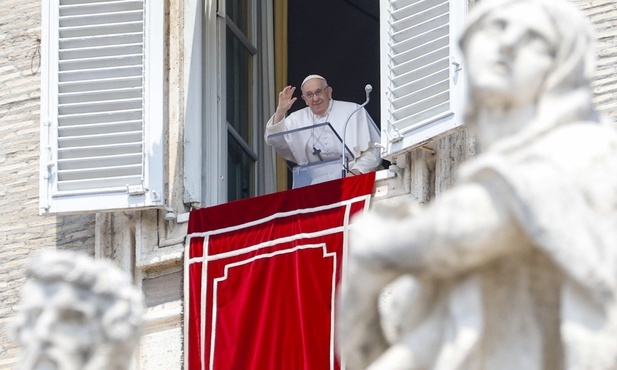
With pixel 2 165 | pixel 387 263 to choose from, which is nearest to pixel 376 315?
pixel 387 263

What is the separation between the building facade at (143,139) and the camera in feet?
43.0

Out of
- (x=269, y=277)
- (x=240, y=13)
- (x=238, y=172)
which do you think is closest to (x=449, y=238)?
(x=269, y=277)

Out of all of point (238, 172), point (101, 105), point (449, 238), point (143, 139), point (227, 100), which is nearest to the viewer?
point (449, 238)

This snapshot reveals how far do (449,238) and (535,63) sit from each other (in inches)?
15.6

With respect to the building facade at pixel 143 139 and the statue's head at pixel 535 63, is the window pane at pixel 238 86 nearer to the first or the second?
the building facade at pixel 143 139

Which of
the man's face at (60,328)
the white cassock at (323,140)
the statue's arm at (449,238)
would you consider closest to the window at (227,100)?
the white cassock at (323,140)

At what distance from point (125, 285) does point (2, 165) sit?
29.3 feet

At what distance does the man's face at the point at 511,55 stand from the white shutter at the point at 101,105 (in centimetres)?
787

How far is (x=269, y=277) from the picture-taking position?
13.4m

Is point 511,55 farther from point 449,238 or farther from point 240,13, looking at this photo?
point 240,13

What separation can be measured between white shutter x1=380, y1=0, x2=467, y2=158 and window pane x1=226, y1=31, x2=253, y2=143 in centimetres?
143

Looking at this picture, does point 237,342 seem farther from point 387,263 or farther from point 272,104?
point 387,263

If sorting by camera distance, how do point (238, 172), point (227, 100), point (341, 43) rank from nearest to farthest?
point (227, 100)
point (238, 172)
point (341, 43)

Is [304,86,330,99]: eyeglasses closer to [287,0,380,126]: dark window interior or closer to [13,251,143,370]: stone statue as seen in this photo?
[287,0,380,126]: dark window interior
